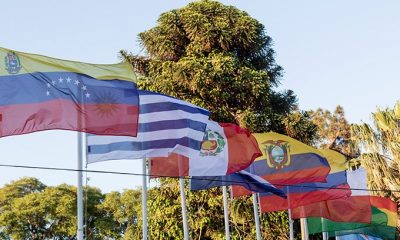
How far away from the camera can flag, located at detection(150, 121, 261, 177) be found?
1630 centimetres

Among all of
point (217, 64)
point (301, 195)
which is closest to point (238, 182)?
point (301, 195)

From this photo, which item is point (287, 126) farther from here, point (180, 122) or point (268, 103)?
point (180, 122)

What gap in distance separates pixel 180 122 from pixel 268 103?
14.5 m

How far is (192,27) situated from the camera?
3016 cm

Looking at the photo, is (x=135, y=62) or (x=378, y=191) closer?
(x=378, y=191)

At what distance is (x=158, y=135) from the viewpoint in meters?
14.8

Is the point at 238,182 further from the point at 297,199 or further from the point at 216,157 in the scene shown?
the point at 297,199

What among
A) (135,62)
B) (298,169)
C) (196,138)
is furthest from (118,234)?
(196,138)

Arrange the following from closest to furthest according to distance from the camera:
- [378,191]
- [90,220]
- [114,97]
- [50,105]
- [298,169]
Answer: [50,105] → [114,97] → [298,169] → [378,191] → [90,220]

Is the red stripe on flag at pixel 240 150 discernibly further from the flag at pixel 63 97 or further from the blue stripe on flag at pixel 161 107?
the flag at pixel 63 97

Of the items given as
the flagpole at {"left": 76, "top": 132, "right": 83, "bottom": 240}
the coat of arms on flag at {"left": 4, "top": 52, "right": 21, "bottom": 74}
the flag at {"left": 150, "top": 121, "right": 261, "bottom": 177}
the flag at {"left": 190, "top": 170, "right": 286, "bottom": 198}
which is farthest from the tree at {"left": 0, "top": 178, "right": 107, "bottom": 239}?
the coat of arms on flag at {"left": 4, "top": 52, "right": 21, "bottom": 74}

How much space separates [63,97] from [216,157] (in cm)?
542

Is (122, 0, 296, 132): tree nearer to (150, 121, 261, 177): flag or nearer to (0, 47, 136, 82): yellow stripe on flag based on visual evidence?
(150, 121, 261, 177): flag

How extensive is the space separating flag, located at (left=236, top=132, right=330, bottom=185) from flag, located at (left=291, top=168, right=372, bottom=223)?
2905 millimetres
